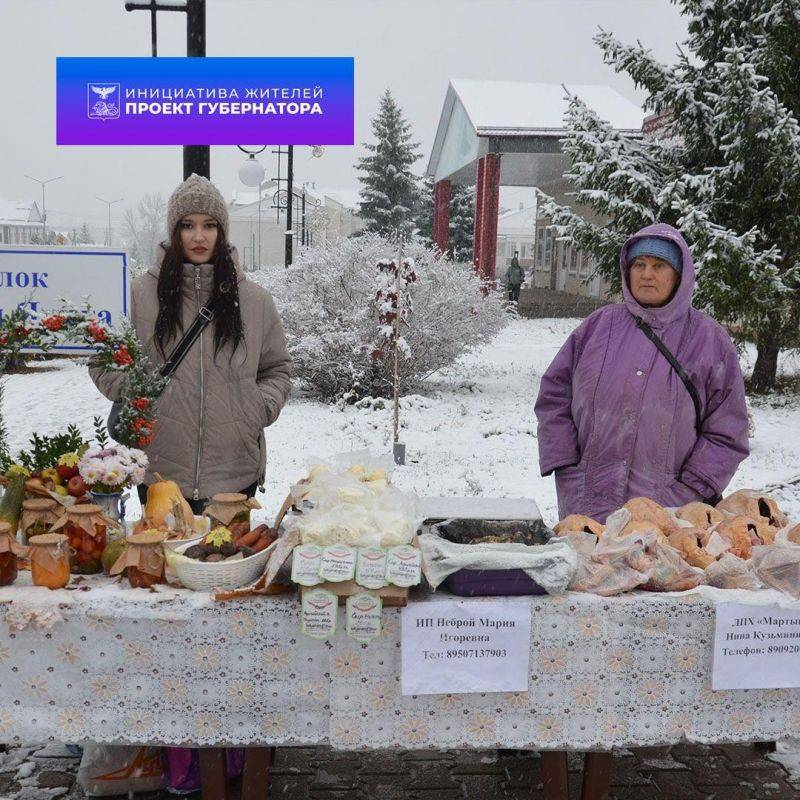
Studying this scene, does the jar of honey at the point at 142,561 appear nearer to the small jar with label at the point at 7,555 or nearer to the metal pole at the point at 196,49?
the small jar with label at the point at 7,555

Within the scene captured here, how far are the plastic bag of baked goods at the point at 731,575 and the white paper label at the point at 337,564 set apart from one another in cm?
104

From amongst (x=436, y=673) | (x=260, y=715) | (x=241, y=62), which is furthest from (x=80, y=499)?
(x=241, y=62)

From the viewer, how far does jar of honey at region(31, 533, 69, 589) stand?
91.8 inches

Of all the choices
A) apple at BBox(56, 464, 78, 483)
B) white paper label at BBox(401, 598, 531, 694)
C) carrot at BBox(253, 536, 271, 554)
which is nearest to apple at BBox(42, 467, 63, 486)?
apple at BBox(56, 464, 78, 483)

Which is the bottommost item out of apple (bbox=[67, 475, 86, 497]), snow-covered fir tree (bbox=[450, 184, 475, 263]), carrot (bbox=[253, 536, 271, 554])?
carrot (bbox=[253, 536, 271, 554])

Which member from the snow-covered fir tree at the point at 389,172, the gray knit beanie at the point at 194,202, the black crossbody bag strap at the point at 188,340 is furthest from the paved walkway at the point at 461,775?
the snow-covered fir tree at the point at 389,172

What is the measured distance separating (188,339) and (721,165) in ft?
28.4

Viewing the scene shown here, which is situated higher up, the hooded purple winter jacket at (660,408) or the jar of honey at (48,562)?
the hooded purple winter jacket at (660,408)

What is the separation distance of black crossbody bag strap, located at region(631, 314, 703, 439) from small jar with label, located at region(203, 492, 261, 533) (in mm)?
1524

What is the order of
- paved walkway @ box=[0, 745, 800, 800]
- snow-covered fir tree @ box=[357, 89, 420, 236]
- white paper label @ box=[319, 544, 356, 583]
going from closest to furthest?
white paper label @ box=[319, 544, 356, 583] → paved walkway @ box=[0, 745, 800, 800] → snow-covered fir tree @ box=[357, 89, 420, 236]

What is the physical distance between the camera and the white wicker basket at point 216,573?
2307 mm

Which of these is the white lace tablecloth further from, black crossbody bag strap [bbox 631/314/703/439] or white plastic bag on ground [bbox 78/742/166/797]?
black crossbody bag strap [bbox 631/314/703/439]

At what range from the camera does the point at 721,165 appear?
998 centimetres

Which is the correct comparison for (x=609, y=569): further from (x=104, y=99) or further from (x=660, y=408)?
(x=104, y=99)
